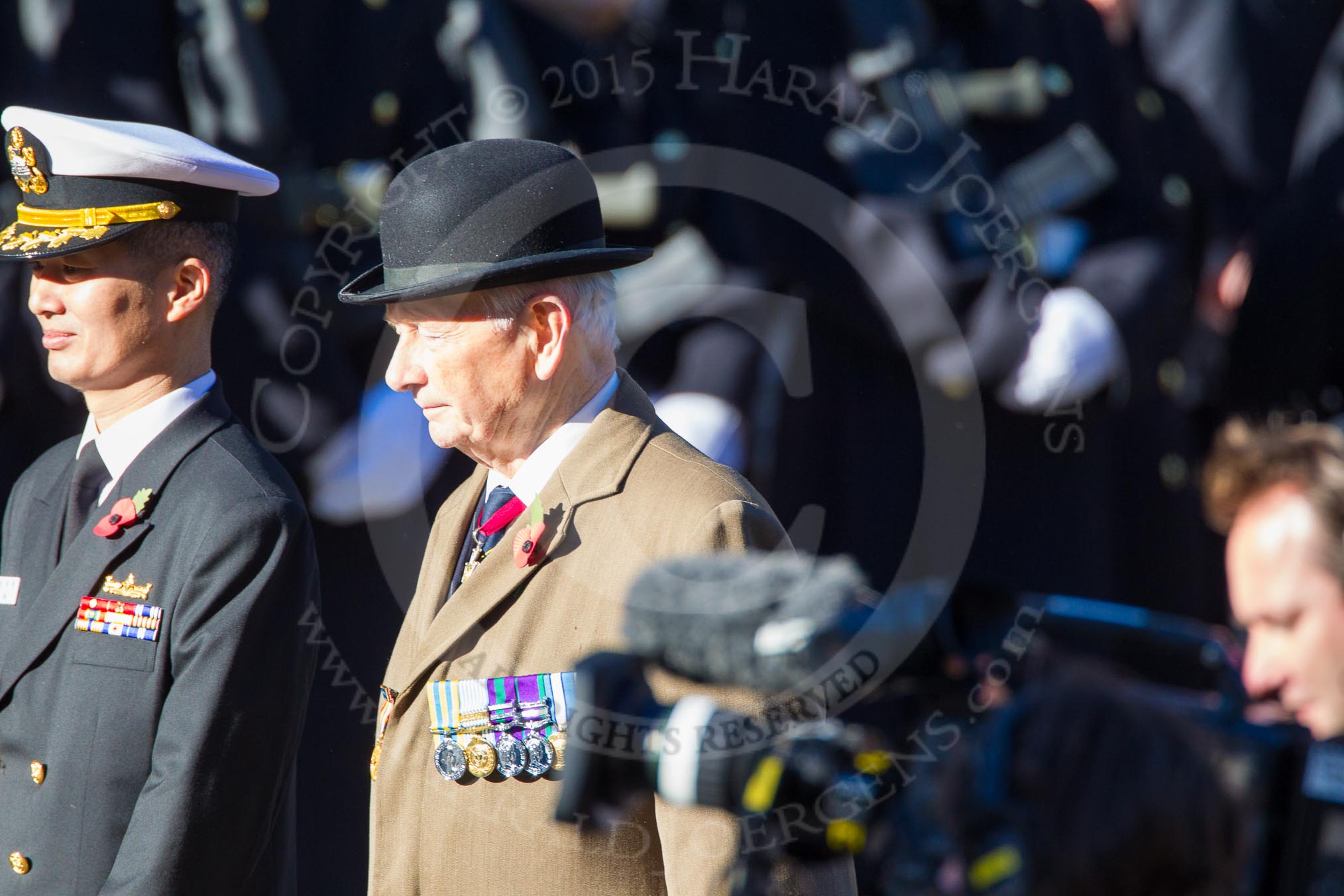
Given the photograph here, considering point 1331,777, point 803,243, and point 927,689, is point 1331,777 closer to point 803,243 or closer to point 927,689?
point 927,689

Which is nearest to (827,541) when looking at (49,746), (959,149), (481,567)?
(959,149)

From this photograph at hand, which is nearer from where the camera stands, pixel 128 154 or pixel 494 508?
pixel 494 508

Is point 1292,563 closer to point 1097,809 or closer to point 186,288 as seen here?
point 1097,809

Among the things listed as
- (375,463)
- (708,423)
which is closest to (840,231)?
(708,423)

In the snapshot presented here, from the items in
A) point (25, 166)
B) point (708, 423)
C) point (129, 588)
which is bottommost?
point (129, 588)

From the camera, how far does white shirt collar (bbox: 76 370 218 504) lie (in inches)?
81.7

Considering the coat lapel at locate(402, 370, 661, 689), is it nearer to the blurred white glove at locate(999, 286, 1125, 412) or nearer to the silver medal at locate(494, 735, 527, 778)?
the silver medal at locate(494, 735, 527, 778)

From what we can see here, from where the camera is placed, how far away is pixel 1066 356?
2.74 meters

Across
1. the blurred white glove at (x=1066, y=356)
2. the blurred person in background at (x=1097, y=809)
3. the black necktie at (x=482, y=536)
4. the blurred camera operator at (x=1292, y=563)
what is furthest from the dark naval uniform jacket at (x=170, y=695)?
the blurred white glove at (x=1066, y=356)

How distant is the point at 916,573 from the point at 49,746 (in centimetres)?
166

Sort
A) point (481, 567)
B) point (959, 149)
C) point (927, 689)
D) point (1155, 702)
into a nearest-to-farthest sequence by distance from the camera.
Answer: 1. point (1155, 702)
2. point (927, 689)
3. point (481, 567)
4. point (959, 149)

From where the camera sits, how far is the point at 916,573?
9.34 ft

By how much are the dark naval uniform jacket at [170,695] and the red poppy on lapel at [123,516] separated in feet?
0.04

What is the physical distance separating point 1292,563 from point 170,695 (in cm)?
144
